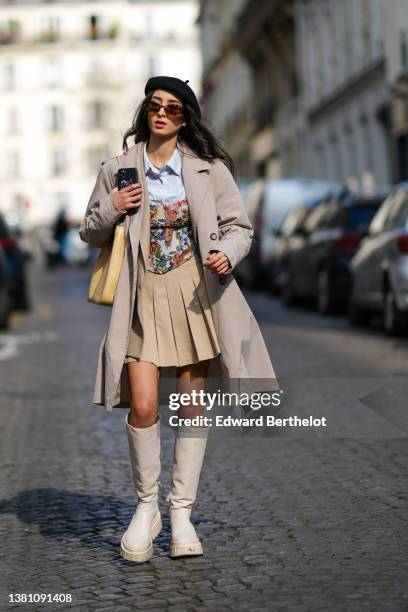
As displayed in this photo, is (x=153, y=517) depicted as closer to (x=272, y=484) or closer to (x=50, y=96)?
(x=272, y=484)

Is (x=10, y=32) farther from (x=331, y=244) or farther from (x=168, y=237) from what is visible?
(x=168, y=237)

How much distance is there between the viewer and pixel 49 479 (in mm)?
7938

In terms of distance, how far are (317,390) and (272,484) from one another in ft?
3.51

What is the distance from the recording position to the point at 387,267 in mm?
16438

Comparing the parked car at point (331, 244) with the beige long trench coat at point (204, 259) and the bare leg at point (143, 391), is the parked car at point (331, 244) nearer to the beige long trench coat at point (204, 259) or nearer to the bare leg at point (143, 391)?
the beige long trench coat at point (204, 259)

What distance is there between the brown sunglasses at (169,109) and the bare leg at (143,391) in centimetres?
87

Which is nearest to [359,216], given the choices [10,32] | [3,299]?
[3,299]

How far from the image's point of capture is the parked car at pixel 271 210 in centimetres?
2862

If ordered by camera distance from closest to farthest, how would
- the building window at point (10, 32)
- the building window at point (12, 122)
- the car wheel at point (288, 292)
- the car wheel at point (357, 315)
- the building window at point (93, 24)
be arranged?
1. the car wheel at point (357, 315)
2. the car wheel at point (288, 292)
3. the building window at point (93, 24)
4. the building window at point (12, 122)
5. the building window at point (10, 32)

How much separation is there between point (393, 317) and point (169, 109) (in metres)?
11.0

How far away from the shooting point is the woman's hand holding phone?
5.66 metres

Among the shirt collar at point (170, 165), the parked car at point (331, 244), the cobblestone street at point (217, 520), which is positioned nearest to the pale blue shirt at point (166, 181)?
the shirt collar at point (170, 165)


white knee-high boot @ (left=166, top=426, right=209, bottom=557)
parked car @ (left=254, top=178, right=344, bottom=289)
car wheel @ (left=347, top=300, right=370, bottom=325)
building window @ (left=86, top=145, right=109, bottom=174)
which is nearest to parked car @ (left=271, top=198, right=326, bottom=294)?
parked car @ (left=254, top=178, right=344, bottom=289)

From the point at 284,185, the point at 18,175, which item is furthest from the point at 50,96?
the point at 284,185
